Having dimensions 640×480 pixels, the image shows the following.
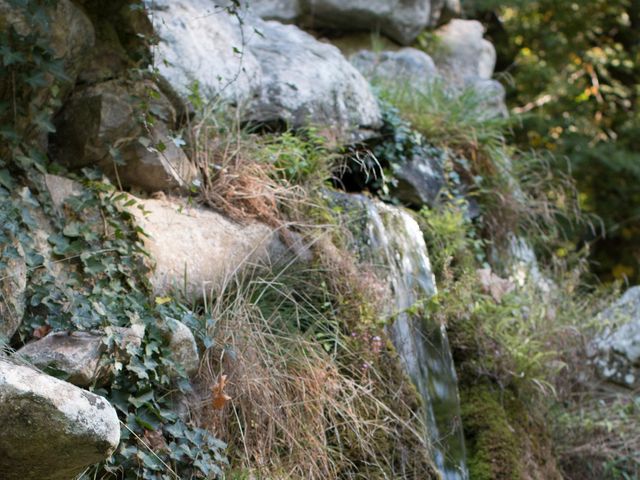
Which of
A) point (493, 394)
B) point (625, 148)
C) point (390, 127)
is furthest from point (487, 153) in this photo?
point (625, 148)

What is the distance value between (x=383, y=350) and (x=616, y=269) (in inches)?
279

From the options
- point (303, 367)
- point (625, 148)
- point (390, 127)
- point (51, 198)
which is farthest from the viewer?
point (625, 148)

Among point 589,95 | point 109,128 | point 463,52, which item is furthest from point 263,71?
point 589,95

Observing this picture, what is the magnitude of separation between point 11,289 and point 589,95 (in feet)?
28.5

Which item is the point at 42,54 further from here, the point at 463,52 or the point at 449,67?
the point at 463,52

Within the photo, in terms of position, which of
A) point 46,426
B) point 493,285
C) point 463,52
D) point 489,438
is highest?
point 46,426

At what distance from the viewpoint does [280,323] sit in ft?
12.2

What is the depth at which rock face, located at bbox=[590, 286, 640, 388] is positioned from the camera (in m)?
5.56

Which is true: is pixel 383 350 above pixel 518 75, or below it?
above

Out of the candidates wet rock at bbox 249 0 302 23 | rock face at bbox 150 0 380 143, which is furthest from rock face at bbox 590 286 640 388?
wet rock at bbox 249 0 302 23

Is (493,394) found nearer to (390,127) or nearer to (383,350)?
(383,350)

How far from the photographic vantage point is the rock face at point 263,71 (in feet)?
14.0

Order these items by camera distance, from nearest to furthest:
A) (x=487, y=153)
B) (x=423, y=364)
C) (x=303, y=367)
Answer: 1. (x=303, y=367)
2. (x=423, y=364)
3. (x=487, y=153)

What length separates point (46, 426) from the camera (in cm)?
207
